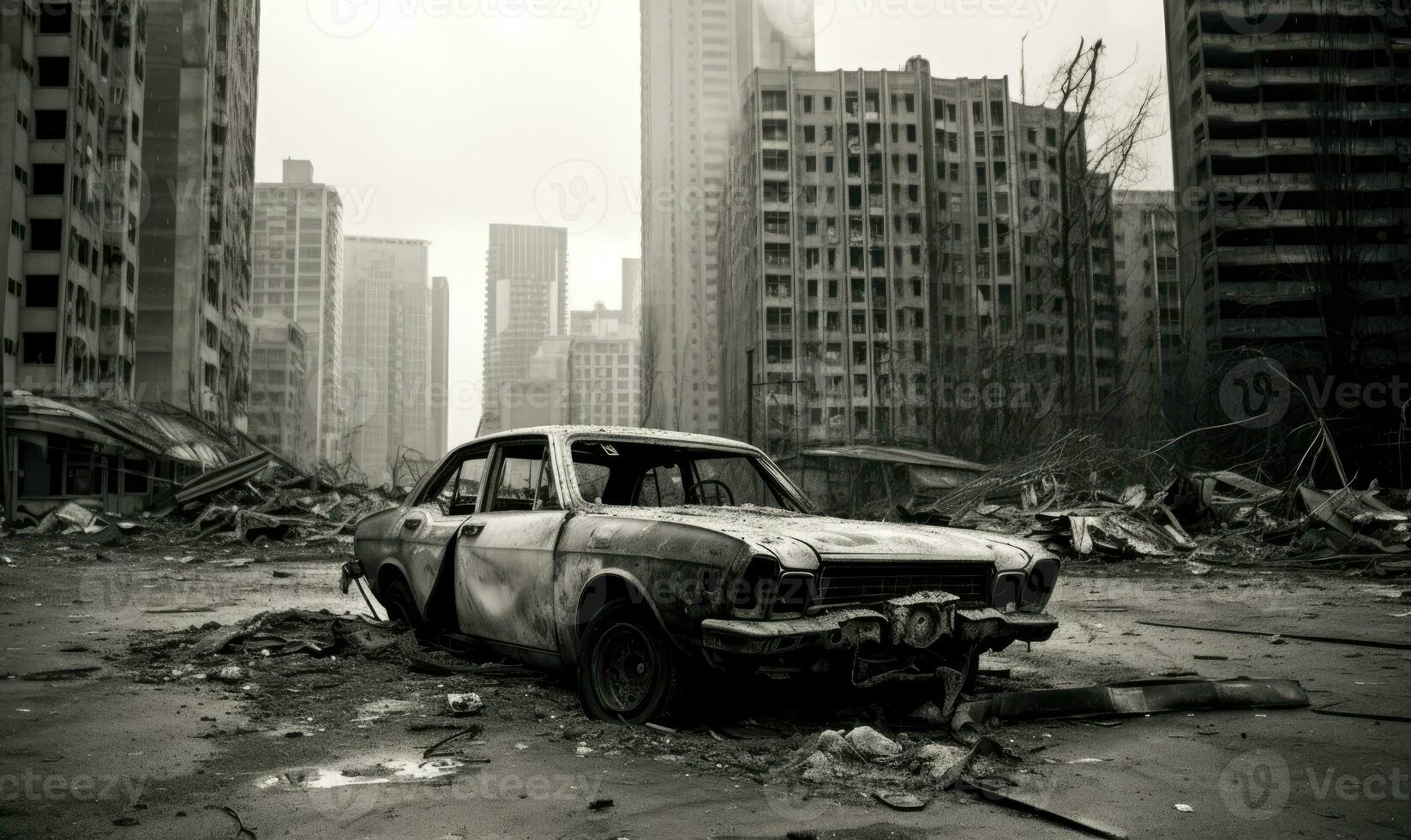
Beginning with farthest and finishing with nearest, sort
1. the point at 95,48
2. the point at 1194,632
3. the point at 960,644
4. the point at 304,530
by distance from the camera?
the point at 95,48 → the point at 304,530 → the point at 1194,632 → the point at 960,644

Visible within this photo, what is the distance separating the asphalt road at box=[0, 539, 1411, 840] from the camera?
3232 mm

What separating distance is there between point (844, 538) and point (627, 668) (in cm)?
113

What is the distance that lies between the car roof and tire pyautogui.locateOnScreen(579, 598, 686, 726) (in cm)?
130

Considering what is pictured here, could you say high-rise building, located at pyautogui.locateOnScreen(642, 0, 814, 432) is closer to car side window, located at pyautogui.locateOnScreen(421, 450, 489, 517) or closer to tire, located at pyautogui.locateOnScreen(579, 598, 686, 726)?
car side window, located at pyautogui.locateOnScreen(421, 450, 489, 517)

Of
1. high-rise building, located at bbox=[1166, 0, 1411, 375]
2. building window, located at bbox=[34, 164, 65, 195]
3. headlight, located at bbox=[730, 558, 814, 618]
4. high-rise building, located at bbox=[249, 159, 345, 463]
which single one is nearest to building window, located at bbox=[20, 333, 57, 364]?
building window, located at bbox=[34, 164, 65, 195]

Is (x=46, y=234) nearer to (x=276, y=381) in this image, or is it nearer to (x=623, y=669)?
(x=623, y=669)

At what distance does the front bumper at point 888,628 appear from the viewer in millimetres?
3908

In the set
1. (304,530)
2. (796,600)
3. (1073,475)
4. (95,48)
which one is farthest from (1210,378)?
(95,48)

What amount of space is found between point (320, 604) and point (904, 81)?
8700cm

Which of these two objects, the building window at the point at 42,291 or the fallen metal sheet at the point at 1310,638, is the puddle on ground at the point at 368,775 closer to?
the fallen metal sheet at the point at 1310,638

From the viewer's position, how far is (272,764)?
4.02 meters

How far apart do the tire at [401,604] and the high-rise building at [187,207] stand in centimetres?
5244

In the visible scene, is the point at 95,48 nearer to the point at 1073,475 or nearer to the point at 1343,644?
the point at 1073,475

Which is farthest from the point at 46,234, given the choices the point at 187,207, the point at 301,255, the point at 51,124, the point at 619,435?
the point at 301,255
